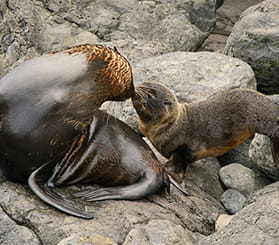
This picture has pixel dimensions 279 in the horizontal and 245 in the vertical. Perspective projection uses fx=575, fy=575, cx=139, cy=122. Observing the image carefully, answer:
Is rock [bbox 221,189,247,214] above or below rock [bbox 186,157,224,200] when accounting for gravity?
above

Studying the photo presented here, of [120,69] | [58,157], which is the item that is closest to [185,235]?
[58,157]

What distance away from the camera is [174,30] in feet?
28.5

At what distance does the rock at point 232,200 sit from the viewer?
5.31m

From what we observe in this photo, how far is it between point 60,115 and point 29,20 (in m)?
4.32

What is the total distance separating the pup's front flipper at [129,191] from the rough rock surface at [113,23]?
3.71 m

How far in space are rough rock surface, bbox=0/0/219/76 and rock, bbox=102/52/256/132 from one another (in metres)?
1.36

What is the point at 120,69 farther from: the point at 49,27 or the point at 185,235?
the point at 49,27

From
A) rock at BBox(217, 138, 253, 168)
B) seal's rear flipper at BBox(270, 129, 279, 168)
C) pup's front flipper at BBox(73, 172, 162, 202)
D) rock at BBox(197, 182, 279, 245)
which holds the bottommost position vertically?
rock at BBox(217, 138, 253, 168)

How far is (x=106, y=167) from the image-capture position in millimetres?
4535

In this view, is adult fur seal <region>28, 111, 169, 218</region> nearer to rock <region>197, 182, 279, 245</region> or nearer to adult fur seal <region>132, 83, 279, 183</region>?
adult fur seal <region>132, 83, 279, 183</region>

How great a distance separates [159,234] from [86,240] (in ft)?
1.87

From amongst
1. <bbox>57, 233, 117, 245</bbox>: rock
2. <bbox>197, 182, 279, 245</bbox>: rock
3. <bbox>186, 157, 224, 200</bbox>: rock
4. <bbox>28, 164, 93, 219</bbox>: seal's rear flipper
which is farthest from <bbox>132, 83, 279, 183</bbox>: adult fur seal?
<bbox>197, 182, 279, 245</bbox>: rock

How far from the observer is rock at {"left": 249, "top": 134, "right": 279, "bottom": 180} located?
5500 millimetres

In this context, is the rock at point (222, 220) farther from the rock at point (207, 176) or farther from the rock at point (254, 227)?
the rock at point (254, 227)
